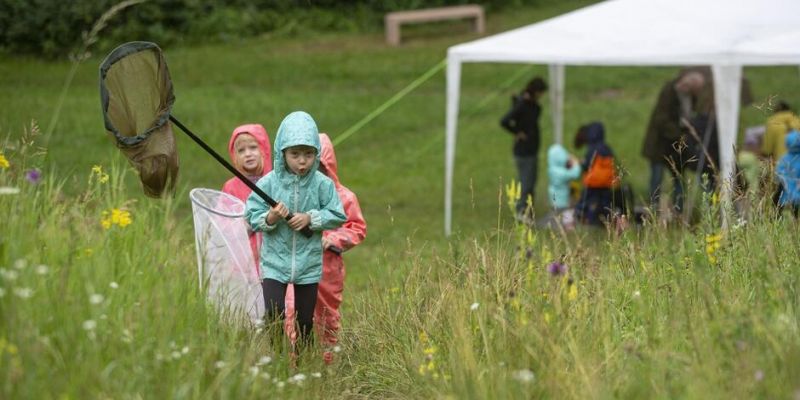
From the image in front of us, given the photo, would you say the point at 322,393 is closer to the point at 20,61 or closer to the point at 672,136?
the point at 672,136

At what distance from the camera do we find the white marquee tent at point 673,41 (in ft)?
38.4

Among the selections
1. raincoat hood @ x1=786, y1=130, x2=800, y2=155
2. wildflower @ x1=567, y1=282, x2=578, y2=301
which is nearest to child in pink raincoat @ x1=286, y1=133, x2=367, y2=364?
wildflower @ x1=567, y1=282, x2=578, y2=301

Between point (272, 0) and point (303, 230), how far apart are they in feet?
64.2

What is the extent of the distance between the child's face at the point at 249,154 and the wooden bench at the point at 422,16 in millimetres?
18038

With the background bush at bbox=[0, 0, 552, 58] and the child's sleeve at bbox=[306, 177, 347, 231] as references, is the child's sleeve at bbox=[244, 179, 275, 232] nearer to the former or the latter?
the child's sleeve at bbox=[306, 177, 347, 231]

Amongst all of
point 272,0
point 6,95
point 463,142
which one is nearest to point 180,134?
point 6,95

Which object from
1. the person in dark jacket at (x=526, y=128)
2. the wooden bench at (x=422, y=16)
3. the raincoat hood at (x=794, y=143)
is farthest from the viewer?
the wooden bench at (x=422, y=16)

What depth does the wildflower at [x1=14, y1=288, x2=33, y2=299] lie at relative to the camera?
4089 millimetres

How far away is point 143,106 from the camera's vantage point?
6016mm

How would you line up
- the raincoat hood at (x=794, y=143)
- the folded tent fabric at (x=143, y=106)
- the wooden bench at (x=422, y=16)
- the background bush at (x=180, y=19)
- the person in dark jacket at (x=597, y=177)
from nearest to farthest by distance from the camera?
1. the folded tent fabric at (x=143, y=106)
2. the raincoat hood at (x=794, y=143)
3. the person in dark jacket at (x=597, y=177)
4. the background bush at (x=180, y=19)
5. the wooden bench at (x=422, y=16)

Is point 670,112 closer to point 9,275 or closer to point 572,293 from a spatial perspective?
point 572,293

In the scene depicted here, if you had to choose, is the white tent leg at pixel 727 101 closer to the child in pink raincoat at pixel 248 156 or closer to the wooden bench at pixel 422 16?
the child in pink raincoat at pixel 248 156

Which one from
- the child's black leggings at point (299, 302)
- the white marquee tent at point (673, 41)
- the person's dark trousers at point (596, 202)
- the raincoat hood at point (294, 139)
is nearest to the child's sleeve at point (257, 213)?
the raincoat hood at point (294, 139)

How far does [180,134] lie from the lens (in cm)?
1894
